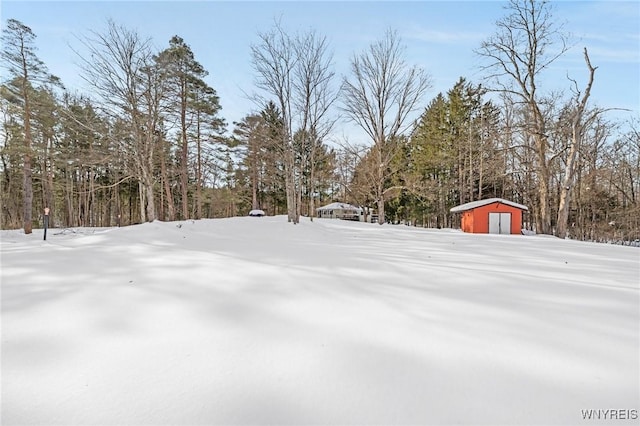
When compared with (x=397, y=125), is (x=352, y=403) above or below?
below

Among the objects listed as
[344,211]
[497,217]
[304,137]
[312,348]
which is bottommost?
[312,348]

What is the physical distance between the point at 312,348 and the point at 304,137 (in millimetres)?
12904

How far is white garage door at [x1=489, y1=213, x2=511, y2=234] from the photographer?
14.3 m

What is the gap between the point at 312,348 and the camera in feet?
5.98

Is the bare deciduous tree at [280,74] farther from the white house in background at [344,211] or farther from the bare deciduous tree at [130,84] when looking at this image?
the white house in background at [344,211]

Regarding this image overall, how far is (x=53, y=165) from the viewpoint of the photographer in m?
19.5

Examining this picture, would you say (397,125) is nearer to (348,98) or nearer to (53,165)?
(348,98)

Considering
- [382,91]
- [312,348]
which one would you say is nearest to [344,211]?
[382,91]

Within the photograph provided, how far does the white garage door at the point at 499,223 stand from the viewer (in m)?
14.3

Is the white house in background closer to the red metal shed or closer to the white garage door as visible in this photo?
→ the red metal shed

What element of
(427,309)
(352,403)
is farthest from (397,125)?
(352,403)

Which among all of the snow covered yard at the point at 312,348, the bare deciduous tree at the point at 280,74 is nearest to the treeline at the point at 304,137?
the bare deciduous tree at the point at 280,74

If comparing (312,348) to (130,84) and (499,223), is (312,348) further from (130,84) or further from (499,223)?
(499,223)

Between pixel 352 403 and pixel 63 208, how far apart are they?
3134cm
